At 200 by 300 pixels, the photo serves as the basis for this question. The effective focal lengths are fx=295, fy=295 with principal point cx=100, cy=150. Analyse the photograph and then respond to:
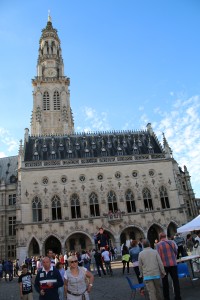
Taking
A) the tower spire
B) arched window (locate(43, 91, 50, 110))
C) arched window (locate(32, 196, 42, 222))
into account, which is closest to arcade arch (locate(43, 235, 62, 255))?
arched window (locate(32, 196, 42, 222))

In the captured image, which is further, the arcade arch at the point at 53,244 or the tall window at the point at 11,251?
the tall window at the point at 11,251

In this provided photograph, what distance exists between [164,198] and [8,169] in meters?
25.8

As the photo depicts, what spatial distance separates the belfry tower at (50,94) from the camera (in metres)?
57.6

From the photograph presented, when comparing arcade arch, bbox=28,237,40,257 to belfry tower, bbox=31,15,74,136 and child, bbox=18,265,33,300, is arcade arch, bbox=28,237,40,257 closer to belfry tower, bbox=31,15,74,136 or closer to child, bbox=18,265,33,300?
belfry tower, bbox=31,15,74,136

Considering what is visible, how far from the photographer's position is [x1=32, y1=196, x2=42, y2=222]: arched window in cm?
3581

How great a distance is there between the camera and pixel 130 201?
38.1 meters

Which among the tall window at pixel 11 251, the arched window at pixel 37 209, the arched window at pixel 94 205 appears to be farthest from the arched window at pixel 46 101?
the tall window at pixel 11 251

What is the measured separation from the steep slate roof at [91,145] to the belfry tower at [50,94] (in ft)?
41.0

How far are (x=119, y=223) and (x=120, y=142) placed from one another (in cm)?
1268

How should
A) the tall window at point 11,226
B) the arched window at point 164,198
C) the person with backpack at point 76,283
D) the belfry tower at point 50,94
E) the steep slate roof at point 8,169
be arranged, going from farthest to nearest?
1. the belfry tower at point 50,94
2. the steep slate roof at point 8,169
3. the tall window at point 11,226
4. the arched window at point 164,198
5. the person with backpack at point 76,283

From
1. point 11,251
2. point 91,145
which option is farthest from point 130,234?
point 11,251

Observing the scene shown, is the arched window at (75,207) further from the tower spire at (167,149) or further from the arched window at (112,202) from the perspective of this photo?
the tower spire at (167,149)

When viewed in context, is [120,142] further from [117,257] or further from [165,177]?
[117,257]

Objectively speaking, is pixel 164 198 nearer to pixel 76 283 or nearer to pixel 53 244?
pixel 53 244
